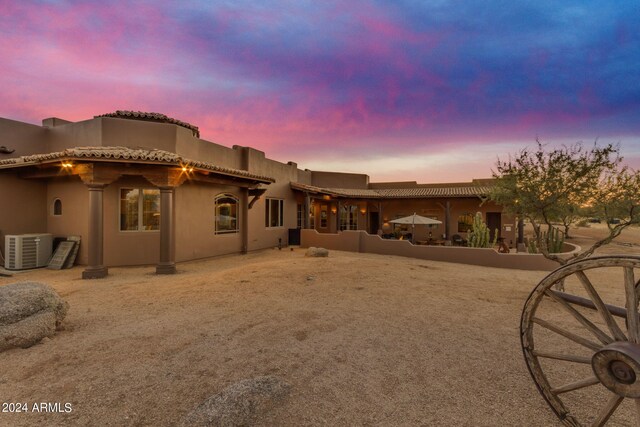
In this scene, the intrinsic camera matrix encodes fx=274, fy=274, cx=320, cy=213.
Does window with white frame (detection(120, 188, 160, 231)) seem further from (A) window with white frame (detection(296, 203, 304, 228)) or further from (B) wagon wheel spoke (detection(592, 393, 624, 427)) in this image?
(B) wagon wheel spoke (detection(592, 393, 624, 427))

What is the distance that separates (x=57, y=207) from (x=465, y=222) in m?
23.6

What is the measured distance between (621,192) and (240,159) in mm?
15020

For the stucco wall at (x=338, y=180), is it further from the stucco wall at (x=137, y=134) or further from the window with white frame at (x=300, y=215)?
the stucco wall at (x=137, y=134)

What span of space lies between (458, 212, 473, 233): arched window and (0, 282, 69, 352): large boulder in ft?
71.5

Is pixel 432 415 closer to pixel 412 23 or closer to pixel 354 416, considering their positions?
pixel 354 416

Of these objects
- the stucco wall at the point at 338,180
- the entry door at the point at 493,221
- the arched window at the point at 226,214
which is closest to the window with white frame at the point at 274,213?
the arched window at the point at 226,214

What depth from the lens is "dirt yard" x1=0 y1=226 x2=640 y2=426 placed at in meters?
2.71

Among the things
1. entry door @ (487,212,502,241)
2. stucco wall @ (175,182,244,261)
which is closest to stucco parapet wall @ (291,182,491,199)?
entry door @ (487,212,502,241)

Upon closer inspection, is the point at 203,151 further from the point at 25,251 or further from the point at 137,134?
the point at 25,251

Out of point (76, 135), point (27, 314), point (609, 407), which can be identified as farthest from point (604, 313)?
point (76, 135)

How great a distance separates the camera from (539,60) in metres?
11.6

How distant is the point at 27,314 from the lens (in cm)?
415

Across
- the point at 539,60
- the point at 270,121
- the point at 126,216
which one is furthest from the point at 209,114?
the point at 539,60

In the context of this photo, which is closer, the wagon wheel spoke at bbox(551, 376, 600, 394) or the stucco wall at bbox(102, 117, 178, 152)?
the wagon wheel spoke at bbox(551, 376, 600, 394)
